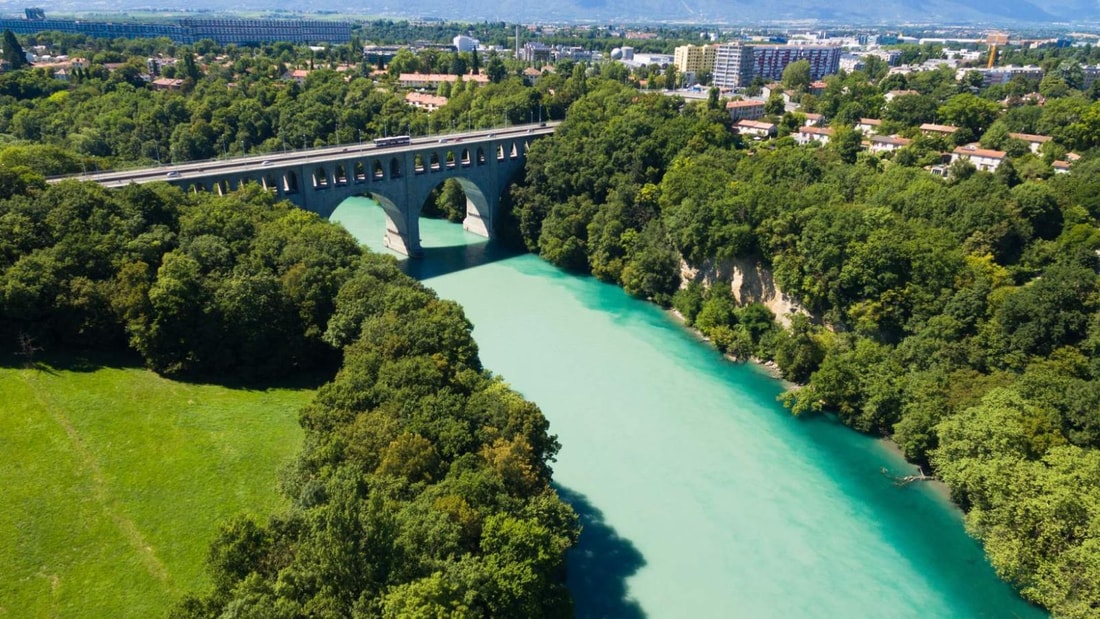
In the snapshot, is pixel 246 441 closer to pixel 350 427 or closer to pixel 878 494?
pixel 350 427

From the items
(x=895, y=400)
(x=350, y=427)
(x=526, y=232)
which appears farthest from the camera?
(x=526, y=232)

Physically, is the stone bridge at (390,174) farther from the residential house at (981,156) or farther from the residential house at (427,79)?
the residential house at (427,79)

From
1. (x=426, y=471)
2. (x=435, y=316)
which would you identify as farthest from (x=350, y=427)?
(x=435, y=316)

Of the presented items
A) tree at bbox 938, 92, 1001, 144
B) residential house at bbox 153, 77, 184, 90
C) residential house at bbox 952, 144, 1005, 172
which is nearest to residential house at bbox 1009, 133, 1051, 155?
residential house at bbox 952, 144, 1005, 172

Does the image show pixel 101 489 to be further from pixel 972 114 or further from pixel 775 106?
pixel 775 106

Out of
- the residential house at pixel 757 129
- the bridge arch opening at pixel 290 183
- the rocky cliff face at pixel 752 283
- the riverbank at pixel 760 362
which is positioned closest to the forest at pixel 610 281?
the riverbank at pixel 760 362

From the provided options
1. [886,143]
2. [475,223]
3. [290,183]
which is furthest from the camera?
[475,223]

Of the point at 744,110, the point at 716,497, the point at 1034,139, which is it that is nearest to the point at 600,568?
the point at 716,497
